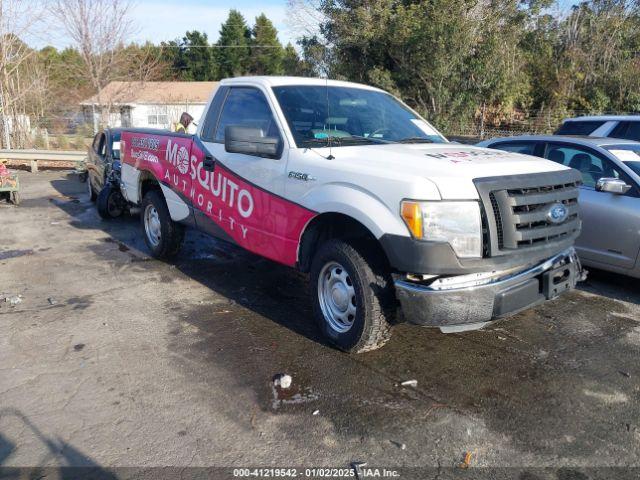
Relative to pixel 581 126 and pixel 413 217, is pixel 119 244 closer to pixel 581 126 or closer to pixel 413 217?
pixel 413 217

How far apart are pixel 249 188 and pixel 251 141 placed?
58 centimetres

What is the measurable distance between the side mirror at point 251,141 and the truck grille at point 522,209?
67.6 inches

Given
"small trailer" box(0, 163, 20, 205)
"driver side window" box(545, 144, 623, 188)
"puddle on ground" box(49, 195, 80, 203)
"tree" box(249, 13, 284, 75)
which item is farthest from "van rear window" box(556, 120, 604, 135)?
"tree" box(249, 13, 284, 75)

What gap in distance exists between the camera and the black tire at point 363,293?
3717 mm

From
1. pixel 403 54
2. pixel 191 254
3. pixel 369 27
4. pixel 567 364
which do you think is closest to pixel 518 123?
pixel 403 54

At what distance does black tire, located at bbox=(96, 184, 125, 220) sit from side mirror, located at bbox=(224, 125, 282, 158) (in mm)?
5820

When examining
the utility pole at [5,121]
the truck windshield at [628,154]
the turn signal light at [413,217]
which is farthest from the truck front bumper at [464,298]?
the utility pole at [5,121]

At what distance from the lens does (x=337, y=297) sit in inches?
161

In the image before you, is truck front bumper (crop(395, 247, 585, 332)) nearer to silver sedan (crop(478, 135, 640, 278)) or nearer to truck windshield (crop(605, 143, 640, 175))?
silver sedan (crop(478, 135, 640, 278))

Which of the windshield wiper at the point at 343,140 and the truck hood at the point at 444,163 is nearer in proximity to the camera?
the truck hood at the point at 444,163

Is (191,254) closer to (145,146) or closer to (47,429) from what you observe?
(145,146)

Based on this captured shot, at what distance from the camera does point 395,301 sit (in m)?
3.77

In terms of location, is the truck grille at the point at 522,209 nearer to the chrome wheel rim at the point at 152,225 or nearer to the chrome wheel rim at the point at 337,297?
the chrome wheel rim at the point at 337,297

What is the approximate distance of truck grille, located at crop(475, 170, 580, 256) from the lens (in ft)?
11.3
